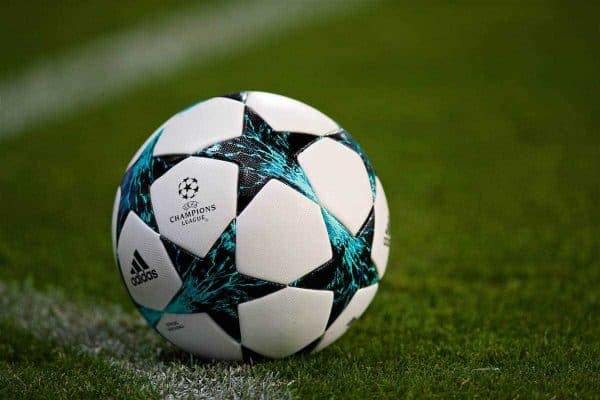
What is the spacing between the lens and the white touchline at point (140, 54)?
38.2ft

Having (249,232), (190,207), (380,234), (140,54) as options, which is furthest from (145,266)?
(140,54)

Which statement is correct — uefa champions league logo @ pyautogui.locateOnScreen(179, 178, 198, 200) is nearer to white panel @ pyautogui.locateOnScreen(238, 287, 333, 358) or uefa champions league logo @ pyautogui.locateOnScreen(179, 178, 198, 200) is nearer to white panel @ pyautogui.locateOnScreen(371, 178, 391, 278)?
white panel @ pyautogui.locateOnScreen(238, 287, 333, 358)

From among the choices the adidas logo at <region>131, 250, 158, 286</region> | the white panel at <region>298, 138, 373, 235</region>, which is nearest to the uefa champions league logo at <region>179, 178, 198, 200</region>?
the adidas logo at <region>131, 250, 158, 286</region>

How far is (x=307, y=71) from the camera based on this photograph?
1296 centimetres

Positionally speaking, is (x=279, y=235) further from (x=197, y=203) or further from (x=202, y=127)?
(x=202, y=127)

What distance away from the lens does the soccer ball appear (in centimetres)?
348

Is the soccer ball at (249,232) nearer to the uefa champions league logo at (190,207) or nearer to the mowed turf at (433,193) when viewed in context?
the uefa champions league logo at (190,207)

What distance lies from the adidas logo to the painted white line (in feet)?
1.52

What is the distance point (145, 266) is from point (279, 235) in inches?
27.7

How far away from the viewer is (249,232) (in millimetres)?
3457

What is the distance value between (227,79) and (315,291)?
9.27 meters

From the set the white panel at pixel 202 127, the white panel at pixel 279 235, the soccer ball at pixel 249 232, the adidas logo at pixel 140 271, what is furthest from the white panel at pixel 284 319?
the white panel at pixel 202 127

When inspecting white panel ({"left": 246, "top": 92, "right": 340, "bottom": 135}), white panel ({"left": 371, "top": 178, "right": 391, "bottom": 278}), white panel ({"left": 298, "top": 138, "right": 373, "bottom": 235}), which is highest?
white panel ({"left": 246, "top": 92, "right": 340, "bottom": 135})

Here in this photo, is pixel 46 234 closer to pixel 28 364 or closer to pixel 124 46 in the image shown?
pixel 28 364
